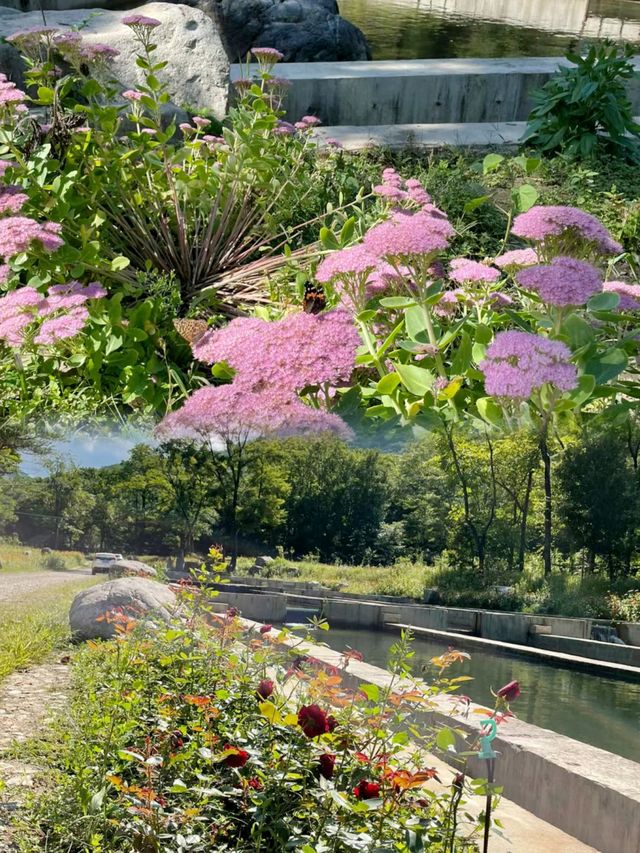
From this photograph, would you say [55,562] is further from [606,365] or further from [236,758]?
[606,365]

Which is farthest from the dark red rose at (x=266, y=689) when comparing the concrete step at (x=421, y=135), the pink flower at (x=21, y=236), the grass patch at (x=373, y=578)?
the concrete step at (x=421, y=135)

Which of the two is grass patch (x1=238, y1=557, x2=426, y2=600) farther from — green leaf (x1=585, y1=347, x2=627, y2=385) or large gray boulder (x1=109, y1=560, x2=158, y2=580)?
green leaf (x1=585, y1=347, x2=627, y2=385)

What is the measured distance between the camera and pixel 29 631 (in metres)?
2.61

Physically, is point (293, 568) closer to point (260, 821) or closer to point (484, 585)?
point (484, 585)

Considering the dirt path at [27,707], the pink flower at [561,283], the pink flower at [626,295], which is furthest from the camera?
the pink flower at [626,295]

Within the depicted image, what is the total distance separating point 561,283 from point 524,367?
422 mm

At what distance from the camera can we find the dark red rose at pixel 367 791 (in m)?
1.85

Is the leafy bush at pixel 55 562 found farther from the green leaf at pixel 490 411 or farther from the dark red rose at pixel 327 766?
the green leaf at pixel 490 411

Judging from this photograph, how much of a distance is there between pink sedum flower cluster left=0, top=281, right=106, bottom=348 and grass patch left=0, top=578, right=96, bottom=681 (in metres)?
1.09

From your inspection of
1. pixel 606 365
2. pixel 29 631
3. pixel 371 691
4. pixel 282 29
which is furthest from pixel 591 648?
pixel 282 29

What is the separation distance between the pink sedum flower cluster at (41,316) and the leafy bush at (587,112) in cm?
413

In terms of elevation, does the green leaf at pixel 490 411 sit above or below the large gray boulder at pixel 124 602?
above

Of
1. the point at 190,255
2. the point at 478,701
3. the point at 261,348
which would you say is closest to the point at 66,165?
the point at 190,255

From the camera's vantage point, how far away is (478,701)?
208cm
